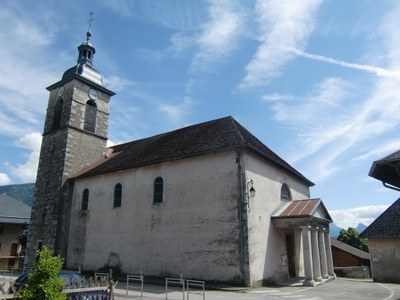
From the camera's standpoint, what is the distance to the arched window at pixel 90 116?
87.7 feet

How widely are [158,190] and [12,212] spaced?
64.1ft

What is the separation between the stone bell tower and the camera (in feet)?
76.2

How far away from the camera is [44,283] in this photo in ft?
22.7

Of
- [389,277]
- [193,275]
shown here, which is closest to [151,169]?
[193,275]

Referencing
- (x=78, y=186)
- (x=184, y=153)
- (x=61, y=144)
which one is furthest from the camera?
(x=61, y=144)

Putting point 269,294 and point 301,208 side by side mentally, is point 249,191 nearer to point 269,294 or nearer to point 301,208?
point 301,208

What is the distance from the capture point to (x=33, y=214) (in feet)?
81.3

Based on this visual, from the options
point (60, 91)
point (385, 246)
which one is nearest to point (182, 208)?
point (385, 246)

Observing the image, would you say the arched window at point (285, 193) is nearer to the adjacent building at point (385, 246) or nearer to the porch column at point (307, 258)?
the porch column at point (307, 258)

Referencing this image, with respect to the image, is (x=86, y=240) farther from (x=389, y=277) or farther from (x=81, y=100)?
(x=389, y=277)

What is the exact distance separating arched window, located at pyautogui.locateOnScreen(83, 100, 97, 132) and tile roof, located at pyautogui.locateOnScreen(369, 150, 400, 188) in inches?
917

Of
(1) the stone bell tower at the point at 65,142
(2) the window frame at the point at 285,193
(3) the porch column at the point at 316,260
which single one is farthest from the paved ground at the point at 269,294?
(1) the stone bell tower at the point at 65,142

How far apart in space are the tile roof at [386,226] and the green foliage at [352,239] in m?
22.1

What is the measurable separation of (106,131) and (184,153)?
40.8ft
